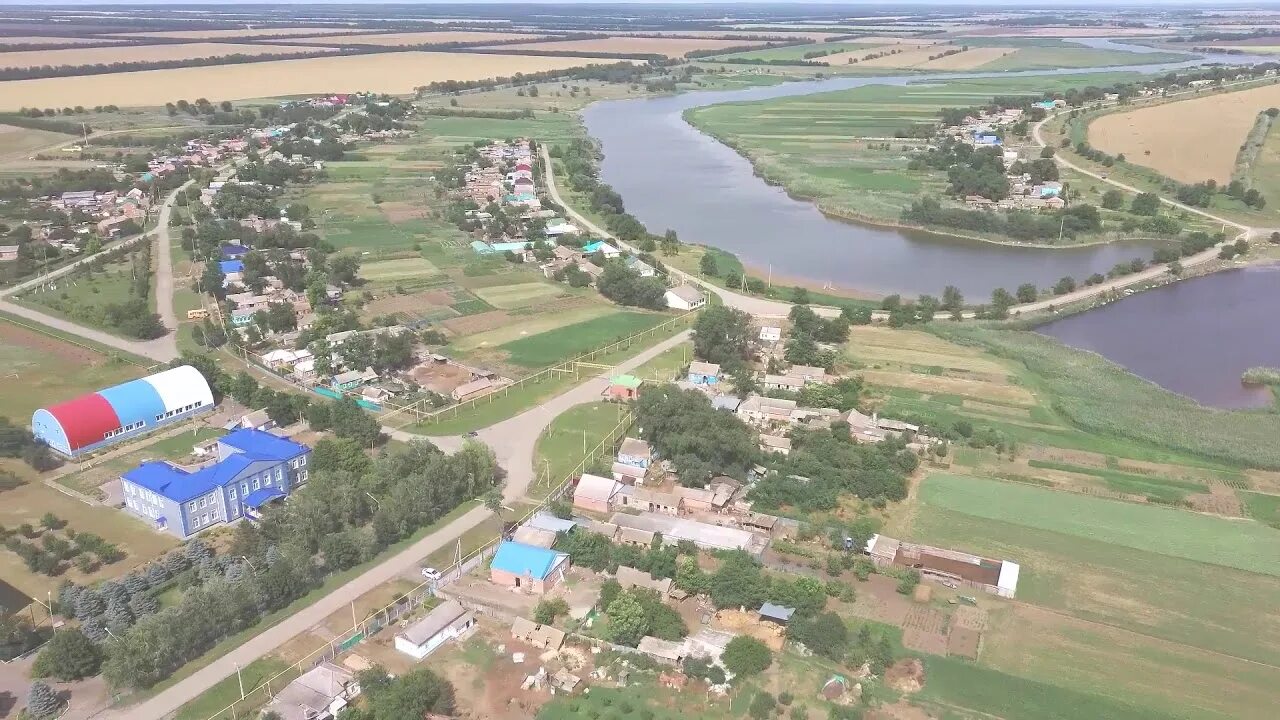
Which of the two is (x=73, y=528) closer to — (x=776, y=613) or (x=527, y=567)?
(x=527, y=567)

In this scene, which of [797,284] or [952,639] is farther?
[797,284]

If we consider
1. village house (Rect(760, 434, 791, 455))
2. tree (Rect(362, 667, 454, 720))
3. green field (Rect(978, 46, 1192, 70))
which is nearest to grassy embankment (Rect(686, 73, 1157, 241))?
green field (Rect(978, 46, 1192, 70))

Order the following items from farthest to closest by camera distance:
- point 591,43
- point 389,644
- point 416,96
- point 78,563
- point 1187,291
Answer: point 591,43 < point 416,96 < point 1187,291 < point 78,563 < point 389,644

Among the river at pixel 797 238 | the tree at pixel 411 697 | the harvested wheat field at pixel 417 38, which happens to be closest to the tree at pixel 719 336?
the river at pixel 797 238

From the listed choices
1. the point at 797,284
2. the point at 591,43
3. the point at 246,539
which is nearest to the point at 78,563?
the point at 246,539

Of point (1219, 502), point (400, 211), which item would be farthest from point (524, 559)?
point (400, 211)

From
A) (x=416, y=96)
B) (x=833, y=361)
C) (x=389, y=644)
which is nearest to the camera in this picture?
(x=389, y=644)

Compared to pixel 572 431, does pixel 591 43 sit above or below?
above

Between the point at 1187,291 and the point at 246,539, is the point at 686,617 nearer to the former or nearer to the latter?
the point at 246,539
